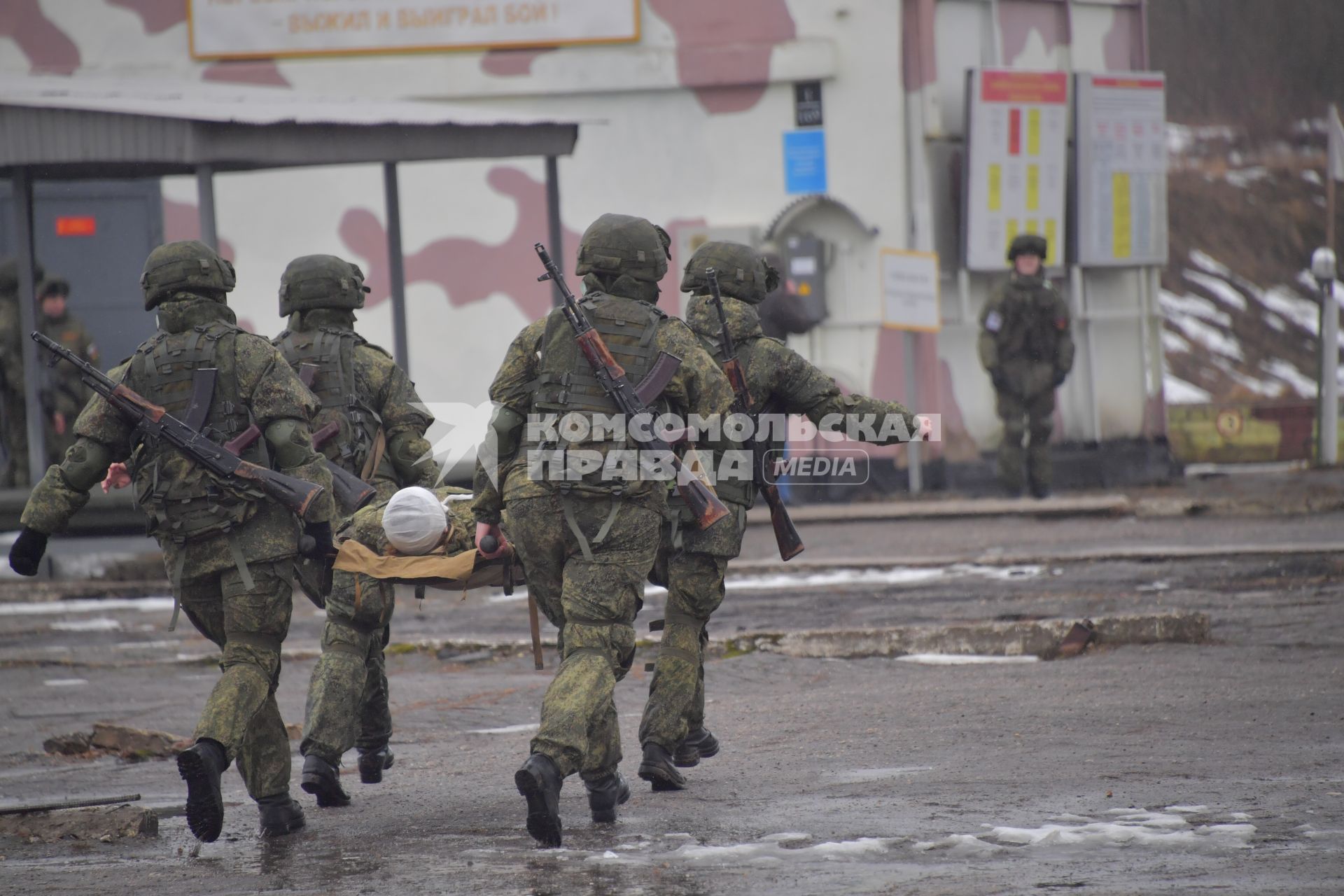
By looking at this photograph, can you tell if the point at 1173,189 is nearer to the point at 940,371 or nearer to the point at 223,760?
the point at 940,371

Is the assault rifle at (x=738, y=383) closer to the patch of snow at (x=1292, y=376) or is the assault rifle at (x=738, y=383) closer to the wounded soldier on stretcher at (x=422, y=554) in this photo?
the wounded soldier on stretcher at (x=422, y=554)

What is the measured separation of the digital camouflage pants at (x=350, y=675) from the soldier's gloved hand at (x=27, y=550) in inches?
37.8

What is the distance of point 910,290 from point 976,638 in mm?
7651

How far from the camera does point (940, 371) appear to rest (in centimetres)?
1698

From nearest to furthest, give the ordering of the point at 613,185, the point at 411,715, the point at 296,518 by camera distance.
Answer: the point at 296,518 < the point at 411,715 < the point at 613,185

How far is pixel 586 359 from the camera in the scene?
562cm

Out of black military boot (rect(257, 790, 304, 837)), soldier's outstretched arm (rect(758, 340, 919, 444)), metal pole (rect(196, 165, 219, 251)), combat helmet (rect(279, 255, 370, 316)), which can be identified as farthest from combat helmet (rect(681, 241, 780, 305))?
metal pole (rect(196, 165, 219, 251))

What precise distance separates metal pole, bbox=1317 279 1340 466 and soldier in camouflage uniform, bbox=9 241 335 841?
1408 centimetres

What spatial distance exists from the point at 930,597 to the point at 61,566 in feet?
22.3

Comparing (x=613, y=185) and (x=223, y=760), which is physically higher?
(x=613, y=185)

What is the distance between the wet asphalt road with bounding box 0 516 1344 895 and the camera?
4.70m

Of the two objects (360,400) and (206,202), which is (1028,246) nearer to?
(206,202)

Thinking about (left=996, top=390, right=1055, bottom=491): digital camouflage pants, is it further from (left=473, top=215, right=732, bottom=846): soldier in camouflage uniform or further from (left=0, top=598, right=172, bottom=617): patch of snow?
(left=473, top=215, right=732, bottom=846): soldier in camouflage uniform

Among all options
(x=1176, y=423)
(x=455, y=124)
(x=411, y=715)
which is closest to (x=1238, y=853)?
(x=411, y=715)
